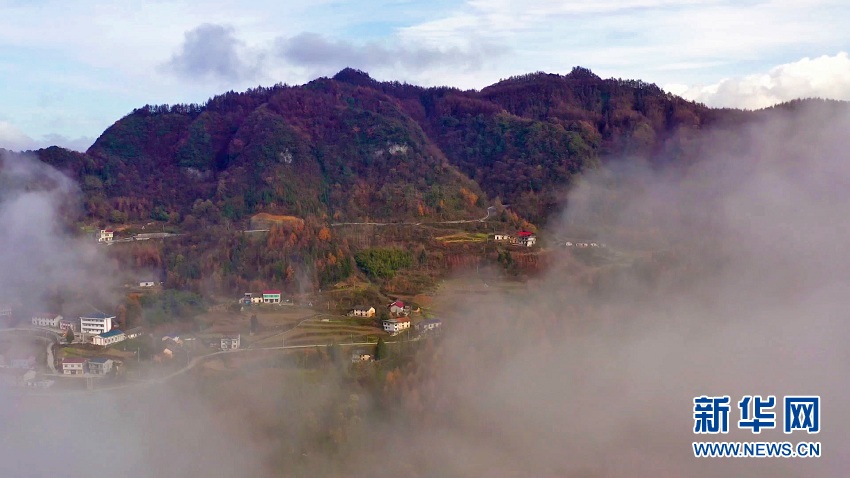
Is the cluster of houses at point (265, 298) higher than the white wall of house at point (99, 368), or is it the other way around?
the cluster of houses at point (265, 298)

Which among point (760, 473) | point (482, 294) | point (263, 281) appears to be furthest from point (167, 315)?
point (760, 473)

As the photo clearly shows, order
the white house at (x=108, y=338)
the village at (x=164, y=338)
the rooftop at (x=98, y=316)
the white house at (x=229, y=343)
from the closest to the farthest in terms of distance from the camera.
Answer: the village at (x=164, y=338)
the white house at (x=229, y=343)
the white house at (x=108, y=338)
the rooftop at (x=98, y=316)

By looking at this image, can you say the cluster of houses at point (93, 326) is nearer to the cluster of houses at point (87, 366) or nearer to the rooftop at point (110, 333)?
the rooftop at point (110, 333)

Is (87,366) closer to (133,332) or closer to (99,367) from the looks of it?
(99,367)

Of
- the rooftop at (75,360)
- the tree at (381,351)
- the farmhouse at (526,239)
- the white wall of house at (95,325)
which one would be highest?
the farmhouse at (526,239)

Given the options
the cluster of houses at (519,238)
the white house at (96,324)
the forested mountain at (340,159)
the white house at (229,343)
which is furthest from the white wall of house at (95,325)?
the cluster of houses at (519,238)

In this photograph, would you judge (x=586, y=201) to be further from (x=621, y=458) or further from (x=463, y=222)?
(x=621, y=458)

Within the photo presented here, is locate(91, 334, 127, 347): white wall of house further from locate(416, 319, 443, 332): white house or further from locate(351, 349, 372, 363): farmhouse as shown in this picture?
locate(416, 319, 443, 332): white house
